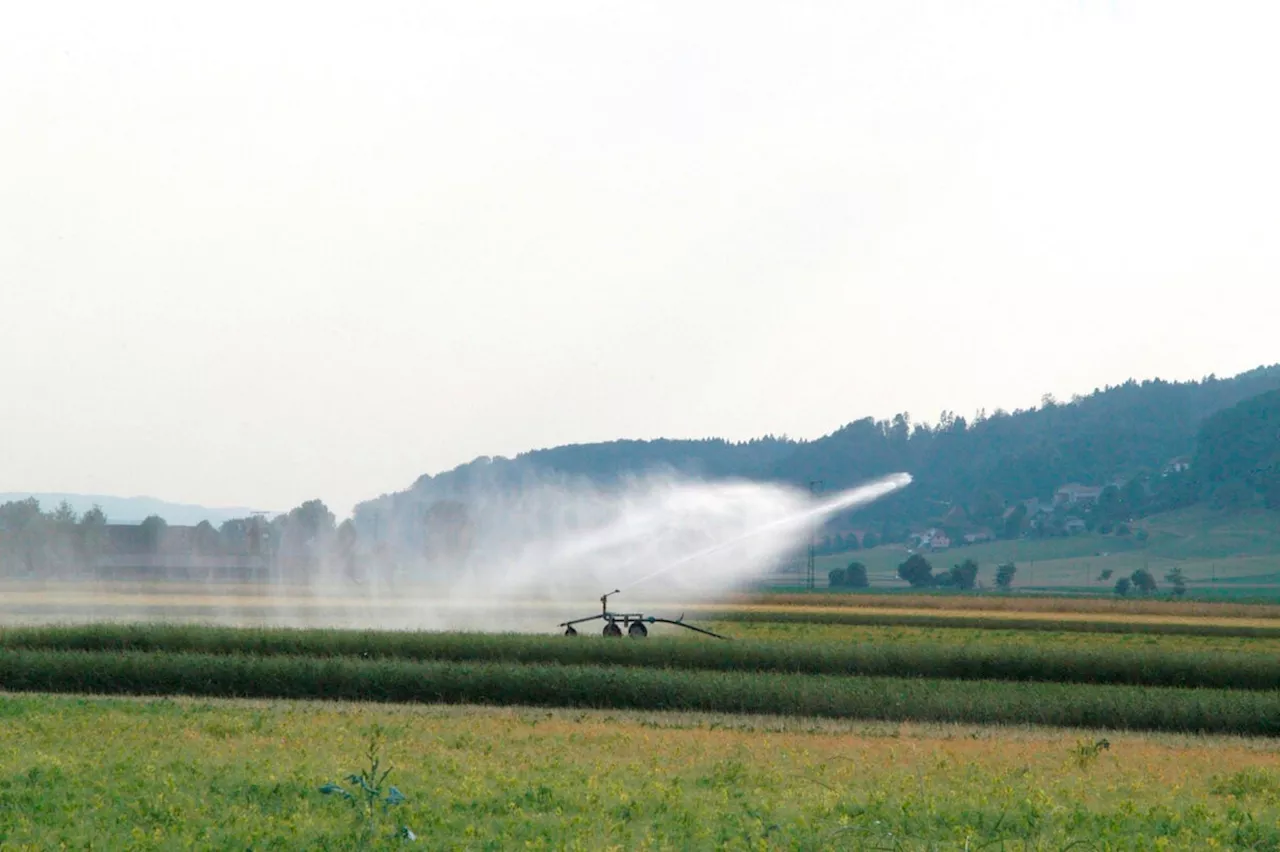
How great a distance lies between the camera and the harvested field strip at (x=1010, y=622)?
278ft

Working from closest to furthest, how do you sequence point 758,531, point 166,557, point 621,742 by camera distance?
point 621,742 → point 758,531 → point 166,557

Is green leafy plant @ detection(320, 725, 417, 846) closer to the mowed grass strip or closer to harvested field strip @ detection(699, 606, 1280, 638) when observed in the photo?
the mowed grass strip

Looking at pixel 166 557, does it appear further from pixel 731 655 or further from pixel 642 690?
pixel 642 690

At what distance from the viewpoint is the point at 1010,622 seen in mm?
88688

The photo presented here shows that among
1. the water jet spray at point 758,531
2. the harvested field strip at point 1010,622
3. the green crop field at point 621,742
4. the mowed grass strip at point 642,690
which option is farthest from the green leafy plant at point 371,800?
the harvested field strip at point 1010,622

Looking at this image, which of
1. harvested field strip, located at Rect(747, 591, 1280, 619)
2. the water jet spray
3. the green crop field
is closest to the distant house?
harvested field strip, located at Rect(747, 591, 1280, 619)

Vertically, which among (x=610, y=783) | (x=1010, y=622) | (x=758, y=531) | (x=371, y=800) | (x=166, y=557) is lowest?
(x=1010, y=622)

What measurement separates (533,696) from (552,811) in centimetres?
2095

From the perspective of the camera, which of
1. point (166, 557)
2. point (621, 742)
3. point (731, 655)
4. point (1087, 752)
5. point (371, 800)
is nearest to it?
point (371, 800)

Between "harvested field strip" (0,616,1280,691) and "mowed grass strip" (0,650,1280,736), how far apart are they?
4324mm

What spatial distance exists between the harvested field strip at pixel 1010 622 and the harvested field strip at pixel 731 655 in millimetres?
28592

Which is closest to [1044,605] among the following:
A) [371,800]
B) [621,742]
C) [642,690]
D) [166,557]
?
[642,690]

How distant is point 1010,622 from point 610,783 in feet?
213

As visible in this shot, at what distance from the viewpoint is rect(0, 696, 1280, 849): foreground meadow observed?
23.9 metres
